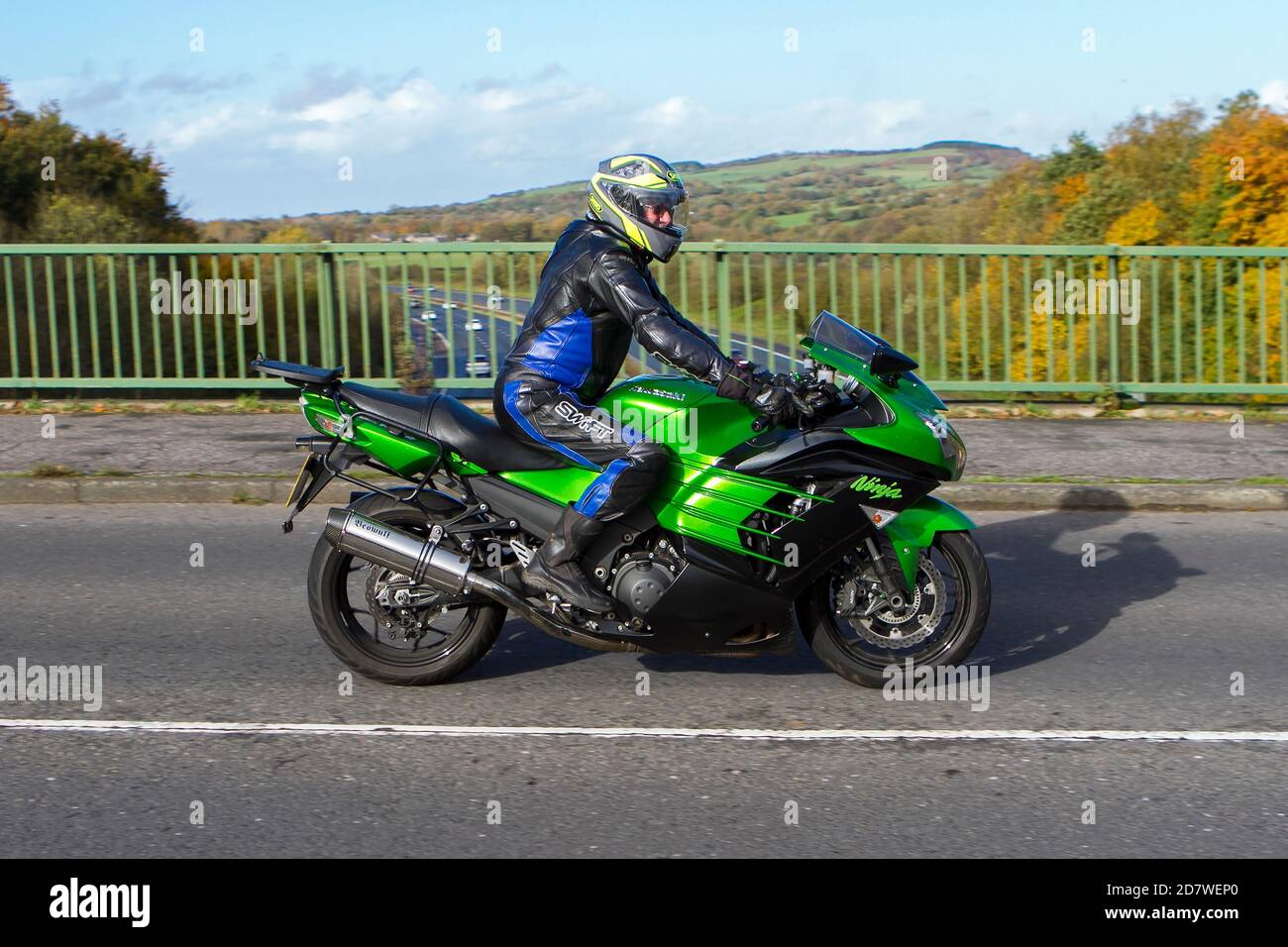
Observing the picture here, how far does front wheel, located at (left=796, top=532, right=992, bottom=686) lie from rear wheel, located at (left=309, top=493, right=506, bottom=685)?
1306 millimetres

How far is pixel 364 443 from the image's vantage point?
18.9 feet

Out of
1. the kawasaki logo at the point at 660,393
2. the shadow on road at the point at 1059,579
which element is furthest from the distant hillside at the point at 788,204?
the kawasaki logo at the point at 660,393

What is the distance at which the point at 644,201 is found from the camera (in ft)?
18.2

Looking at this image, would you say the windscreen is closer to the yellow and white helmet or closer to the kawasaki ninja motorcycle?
the kawasaki ninja motorcycle

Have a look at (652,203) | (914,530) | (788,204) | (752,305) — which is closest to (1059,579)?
(914,530)

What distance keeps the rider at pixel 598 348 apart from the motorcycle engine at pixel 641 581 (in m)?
0.09

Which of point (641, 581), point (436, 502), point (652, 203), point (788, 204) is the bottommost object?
point (641, 581)

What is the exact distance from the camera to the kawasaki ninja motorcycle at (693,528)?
18.3ft

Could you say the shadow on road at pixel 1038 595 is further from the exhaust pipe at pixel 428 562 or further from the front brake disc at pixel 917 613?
the exhaust pipe at pixel 428 562

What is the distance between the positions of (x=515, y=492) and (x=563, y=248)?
3.20 ft

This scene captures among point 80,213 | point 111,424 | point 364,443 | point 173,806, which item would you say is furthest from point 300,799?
point 80,213

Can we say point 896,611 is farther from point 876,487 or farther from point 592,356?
point 592,356

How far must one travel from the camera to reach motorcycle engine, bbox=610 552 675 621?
559 cm

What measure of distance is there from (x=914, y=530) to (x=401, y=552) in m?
2.01
